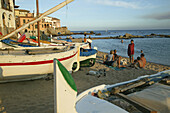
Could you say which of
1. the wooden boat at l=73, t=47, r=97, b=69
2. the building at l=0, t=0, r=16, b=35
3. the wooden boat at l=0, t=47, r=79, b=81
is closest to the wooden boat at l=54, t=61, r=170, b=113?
the wooden boat at l=0, t=47, r=79, b=81

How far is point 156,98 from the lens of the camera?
2.96 metres

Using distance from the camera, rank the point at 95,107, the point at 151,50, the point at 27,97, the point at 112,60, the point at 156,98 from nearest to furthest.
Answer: the point at 95,107 → the point at 156,98 → the point at 27,97 → the point at 112,60 → the point at 151,50

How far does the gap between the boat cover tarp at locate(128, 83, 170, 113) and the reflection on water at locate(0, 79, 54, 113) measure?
141 inches

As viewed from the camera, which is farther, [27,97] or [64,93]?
[27,97]

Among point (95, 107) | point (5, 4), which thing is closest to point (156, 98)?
point (95, 107)

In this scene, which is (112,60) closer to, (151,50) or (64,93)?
(64,93)

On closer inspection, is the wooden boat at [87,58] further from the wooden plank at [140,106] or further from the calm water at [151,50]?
the calm water at [151,50]

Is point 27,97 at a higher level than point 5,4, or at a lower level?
lower

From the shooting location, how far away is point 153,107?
2.83 metres

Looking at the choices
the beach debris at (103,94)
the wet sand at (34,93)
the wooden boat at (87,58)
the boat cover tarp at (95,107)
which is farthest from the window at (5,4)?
the boat cover tarp at (95,107)

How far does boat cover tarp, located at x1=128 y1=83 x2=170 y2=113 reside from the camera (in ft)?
9.05

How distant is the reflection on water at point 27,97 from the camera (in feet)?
16.7

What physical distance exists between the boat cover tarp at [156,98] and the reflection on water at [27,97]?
3590 mm

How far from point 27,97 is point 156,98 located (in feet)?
18.7
